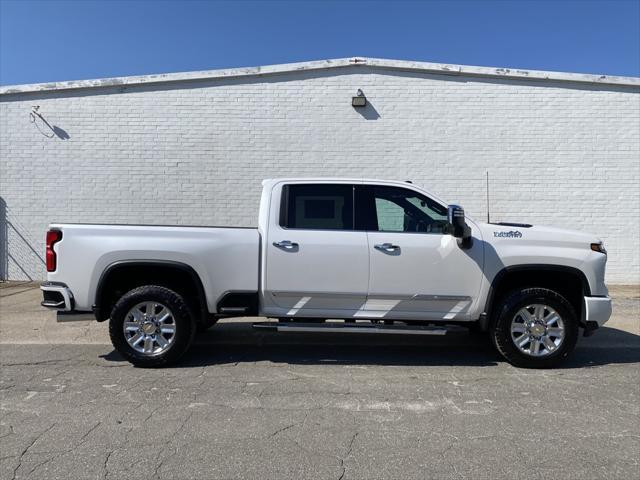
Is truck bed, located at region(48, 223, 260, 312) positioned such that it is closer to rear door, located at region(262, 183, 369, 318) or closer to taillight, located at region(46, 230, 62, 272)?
taillight, located at region(46, 230, 62, 272)

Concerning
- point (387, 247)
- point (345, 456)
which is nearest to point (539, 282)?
point (387, 247)

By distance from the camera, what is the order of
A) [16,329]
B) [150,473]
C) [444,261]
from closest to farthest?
[150,473]
[444,261]
[16,329]

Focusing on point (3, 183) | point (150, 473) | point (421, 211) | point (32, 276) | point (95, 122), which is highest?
point (95, 122)

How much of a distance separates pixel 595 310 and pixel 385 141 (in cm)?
669

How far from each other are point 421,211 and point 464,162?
6.11 m

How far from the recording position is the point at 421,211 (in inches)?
219

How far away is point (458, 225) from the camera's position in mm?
5039

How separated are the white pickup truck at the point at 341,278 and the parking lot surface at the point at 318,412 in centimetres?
37

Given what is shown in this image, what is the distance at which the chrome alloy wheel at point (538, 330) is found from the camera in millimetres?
5336

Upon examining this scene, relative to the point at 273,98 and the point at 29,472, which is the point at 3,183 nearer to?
the point at 273,98

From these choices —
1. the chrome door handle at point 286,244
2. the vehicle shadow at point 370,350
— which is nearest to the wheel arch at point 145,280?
the vehicle shadow at point 370,350

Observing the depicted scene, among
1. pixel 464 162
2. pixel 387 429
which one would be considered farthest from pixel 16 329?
pixel 464 162

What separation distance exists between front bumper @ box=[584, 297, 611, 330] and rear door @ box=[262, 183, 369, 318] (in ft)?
7.83

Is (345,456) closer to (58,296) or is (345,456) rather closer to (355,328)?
(355,328)
